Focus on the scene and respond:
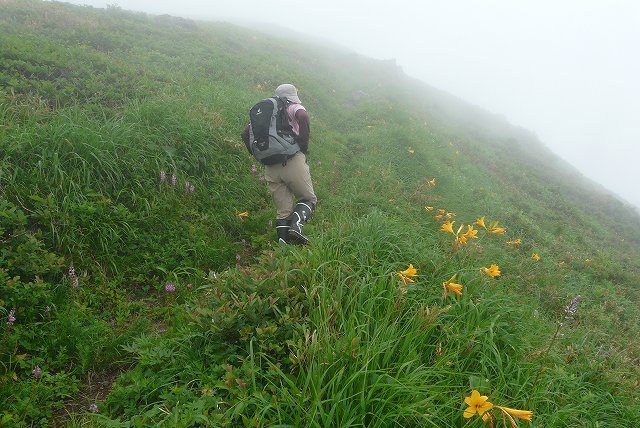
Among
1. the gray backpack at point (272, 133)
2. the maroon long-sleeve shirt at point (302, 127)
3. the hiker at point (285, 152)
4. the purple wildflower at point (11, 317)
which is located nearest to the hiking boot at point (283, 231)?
the hiker at point (285, 152)

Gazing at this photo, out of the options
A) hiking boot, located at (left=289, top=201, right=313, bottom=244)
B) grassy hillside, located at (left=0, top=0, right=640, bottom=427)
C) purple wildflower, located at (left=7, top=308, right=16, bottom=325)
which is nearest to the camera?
grassy hillside, located at (left=0, top=0, right=640, bottom=427)

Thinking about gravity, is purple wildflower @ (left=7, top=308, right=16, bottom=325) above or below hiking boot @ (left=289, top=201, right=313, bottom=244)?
below

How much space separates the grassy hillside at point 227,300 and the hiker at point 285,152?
0.42 metres

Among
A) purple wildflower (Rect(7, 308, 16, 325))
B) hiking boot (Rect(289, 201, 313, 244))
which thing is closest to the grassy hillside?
purple wildflower (Rect(7, 308, 16, 325))

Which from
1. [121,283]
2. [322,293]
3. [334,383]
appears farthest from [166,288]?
[334,383]

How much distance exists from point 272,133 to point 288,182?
0.78 meters

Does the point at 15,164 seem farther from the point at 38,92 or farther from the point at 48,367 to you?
the point at 38,92

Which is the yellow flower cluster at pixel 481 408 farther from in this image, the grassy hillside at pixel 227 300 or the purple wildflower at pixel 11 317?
the purple wildflower at pixel 11 317

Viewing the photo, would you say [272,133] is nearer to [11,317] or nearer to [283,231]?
[283,231]

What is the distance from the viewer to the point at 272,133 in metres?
5.04

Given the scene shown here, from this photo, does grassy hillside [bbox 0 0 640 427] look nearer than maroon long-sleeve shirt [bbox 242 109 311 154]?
Yes

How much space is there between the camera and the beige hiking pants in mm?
5316

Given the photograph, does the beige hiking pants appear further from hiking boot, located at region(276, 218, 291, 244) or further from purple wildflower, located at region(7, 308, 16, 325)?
purple wildflower, located at region(7, 308, 16, 325)

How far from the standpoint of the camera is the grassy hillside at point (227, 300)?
2.27 metres
